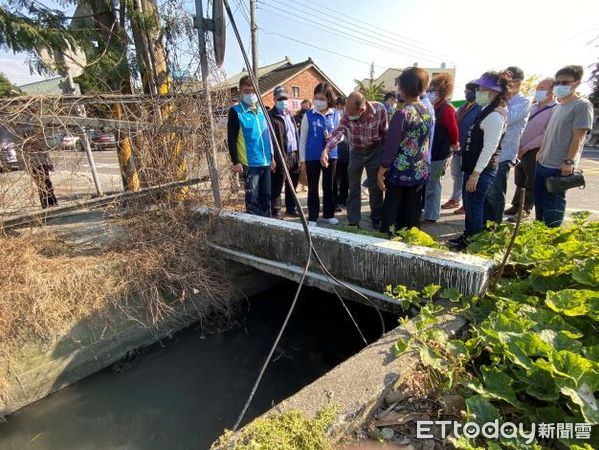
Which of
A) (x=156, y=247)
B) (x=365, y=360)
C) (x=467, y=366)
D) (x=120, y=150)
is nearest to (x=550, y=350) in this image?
(x=467, y=366)

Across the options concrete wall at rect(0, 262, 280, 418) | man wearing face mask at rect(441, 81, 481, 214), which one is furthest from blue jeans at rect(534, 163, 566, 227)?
concrete wall at rect(0, 262, 280, 418)

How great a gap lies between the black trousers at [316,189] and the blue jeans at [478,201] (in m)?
1.66

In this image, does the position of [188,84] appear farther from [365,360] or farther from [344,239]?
[365,360]

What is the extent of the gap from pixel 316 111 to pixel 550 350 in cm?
359

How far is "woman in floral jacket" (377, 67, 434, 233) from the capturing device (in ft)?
9.90

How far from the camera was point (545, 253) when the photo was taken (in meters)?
2.33

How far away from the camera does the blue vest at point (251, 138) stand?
151 inches

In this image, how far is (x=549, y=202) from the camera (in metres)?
3.49

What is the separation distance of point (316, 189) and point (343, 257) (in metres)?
1.59

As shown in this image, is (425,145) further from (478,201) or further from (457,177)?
(457,177)

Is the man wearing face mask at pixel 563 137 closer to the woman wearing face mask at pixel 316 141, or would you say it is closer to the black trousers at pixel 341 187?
the woman wearing face mask at pixel 316 141

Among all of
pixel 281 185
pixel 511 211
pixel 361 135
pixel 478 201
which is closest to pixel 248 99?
pixel 361 135

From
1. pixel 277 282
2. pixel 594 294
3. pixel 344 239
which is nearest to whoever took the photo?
pixel 594 294

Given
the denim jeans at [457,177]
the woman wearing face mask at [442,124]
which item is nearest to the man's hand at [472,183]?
the woman wearing face mask at [442,124]
